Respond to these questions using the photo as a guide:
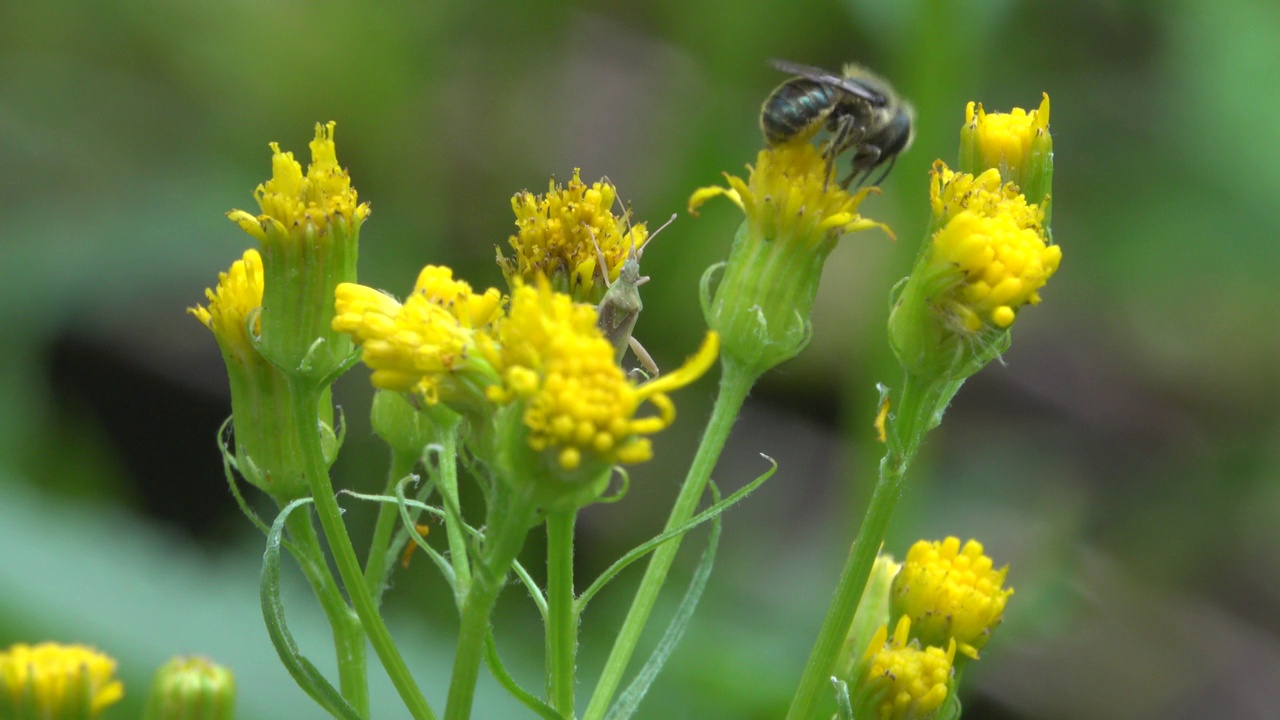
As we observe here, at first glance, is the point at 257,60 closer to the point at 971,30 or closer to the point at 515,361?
the point at 971,30

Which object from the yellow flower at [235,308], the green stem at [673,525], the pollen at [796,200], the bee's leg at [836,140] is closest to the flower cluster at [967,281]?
the pollen at [796,200]

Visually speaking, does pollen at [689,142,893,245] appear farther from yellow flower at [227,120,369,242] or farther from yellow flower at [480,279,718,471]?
yellow flower at [227,120,369,242]

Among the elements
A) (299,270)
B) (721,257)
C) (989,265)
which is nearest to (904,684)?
(989,265)

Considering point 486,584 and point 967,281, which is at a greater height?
point 967,281

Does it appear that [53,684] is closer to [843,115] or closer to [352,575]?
[352,575]

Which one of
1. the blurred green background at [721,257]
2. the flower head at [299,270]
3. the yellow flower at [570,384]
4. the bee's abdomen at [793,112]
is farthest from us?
the blurred green background at [721,257]

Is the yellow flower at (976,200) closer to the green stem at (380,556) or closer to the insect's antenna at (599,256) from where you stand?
the insect's antenna at (599,256)
